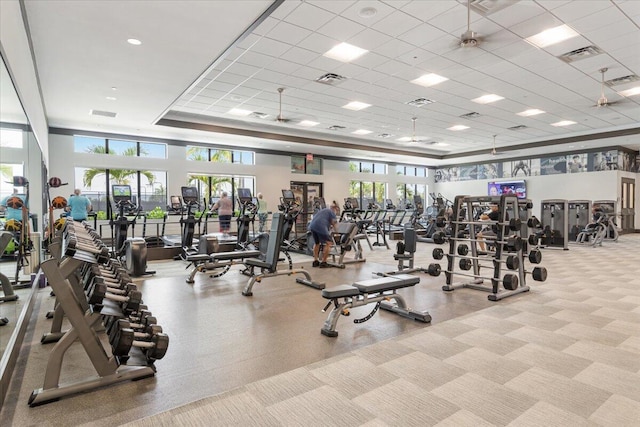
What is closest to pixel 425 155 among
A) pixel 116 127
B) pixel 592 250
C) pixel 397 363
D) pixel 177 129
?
pixel 592 250

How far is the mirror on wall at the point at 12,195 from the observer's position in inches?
109

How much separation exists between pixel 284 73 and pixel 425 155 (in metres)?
11.4

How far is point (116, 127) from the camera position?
10320 millimetres

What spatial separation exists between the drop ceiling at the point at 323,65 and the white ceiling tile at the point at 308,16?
26mm

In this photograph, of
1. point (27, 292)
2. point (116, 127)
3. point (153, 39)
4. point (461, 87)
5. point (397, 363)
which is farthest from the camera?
point (116, 127)

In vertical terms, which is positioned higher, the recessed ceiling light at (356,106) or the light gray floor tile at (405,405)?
the recessed ceiling light at (356,106)

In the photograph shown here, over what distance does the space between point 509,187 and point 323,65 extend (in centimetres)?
1355

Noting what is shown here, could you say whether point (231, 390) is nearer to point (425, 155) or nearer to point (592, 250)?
point (592, 250)

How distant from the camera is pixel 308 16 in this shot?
15.5ft

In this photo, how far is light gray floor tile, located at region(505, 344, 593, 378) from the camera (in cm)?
265

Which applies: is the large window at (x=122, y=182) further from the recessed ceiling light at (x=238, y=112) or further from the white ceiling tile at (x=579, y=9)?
the white ceiling tile at (x=579, y=9)

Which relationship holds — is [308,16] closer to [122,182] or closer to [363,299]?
[363,299]

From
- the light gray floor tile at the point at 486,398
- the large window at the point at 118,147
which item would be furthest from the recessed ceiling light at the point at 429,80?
the large window at the point at 118,147

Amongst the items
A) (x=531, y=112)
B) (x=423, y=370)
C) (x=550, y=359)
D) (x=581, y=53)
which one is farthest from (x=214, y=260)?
(x=531, y=112)
